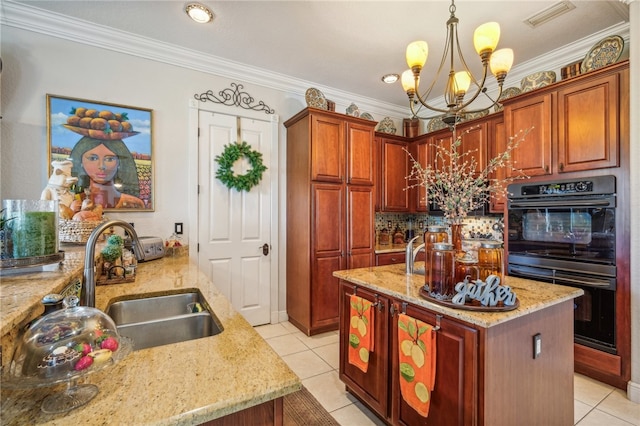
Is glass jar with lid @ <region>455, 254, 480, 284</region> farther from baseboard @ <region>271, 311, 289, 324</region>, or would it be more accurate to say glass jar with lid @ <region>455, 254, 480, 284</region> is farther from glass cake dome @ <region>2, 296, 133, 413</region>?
baseboard @ <region>271, 311, 289, 324</region>

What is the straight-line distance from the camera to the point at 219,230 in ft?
10.7

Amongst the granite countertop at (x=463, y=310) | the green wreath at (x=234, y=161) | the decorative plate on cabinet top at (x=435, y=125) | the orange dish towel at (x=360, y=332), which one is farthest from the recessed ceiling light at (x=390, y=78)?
the orange dish towel at (x=360, y=332)

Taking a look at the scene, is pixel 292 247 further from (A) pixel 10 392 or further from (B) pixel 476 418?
(A) pixel 10 392

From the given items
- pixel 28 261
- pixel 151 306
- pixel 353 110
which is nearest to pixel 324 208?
pixel 353 110

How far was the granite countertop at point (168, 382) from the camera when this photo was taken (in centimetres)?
65

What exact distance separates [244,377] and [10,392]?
1.85 ft

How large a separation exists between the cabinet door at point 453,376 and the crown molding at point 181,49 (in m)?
3.08

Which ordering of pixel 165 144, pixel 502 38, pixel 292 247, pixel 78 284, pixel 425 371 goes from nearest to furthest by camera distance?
pixel 78 284
pixel 425 371
pixel 502 38
pixel 165 144
pixel 292 247

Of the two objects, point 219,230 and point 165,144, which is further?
Answer: point 219,230

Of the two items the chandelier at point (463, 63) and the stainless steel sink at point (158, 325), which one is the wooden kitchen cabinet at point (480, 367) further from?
the chandelier at point (463, 63)

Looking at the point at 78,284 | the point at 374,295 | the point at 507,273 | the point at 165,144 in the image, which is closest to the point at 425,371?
the point at 374,295

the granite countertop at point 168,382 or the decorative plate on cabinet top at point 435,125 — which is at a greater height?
the decorative plate on cabinet top at point 435,125

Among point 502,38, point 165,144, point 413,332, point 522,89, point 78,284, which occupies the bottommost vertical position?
point 413,332

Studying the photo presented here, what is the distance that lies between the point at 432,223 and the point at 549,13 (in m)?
2.76
